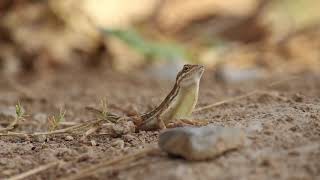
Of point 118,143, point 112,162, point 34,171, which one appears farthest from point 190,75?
point 34,171

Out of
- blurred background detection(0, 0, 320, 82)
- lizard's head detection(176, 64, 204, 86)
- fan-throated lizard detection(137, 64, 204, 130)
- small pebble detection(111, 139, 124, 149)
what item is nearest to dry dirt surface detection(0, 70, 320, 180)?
small pebble detection(111, 139, 124, 149)

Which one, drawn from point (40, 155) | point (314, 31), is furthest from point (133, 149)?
point (314, 31)

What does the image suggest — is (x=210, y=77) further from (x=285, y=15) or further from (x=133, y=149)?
(x=133, y=149)

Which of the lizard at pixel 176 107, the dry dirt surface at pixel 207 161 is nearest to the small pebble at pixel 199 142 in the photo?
the dry dirt surface at pixel 207 161

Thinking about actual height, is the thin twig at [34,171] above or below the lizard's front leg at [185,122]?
below

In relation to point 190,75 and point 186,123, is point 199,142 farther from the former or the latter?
point 190,75

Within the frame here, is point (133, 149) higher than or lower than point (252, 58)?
lower

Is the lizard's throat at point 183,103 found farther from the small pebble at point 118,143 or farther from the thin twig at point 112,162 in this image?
the thin twig at point 112,162
